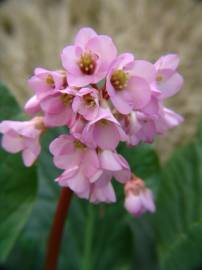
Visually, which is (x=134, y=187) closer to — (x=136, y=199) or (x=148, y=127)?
(x=136, y=199)

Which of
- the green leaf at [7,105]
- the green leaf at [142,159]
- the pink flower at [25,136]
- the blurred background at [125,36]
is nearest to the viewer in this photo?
the pink flower at [25,136]

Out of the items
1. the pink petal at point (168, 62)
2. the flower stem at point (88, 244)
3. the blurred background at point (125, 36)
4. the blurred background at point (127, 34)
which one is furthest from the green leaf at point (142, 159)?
the blurred background at point (127, 34)

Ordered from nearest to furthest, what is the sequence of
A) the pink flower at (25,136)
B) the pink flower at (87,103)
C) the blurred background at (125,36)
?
the pink flower at (87,103) < the pink flower at (25,136) < the blurred background at (125,36)

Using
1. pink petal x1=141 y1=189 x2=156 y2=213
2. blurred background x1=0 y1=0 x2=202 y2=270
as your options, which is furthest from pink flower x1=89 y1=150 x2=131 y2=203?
blurred background x1=0 y1=0 x2=202 y2=270

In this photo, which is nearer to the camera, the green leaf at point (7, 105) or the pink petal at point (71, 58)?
the pink petal at point (71, 58)

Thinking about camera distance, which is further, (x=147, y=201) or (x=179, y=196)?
(x=179, y=196)

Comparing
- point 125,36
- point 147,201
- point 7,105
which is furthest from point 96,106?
point 125,36

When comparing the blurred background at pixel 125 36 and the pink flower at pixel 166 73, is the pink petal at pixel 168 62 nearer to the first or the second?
the pink flower at pixel 166 73
